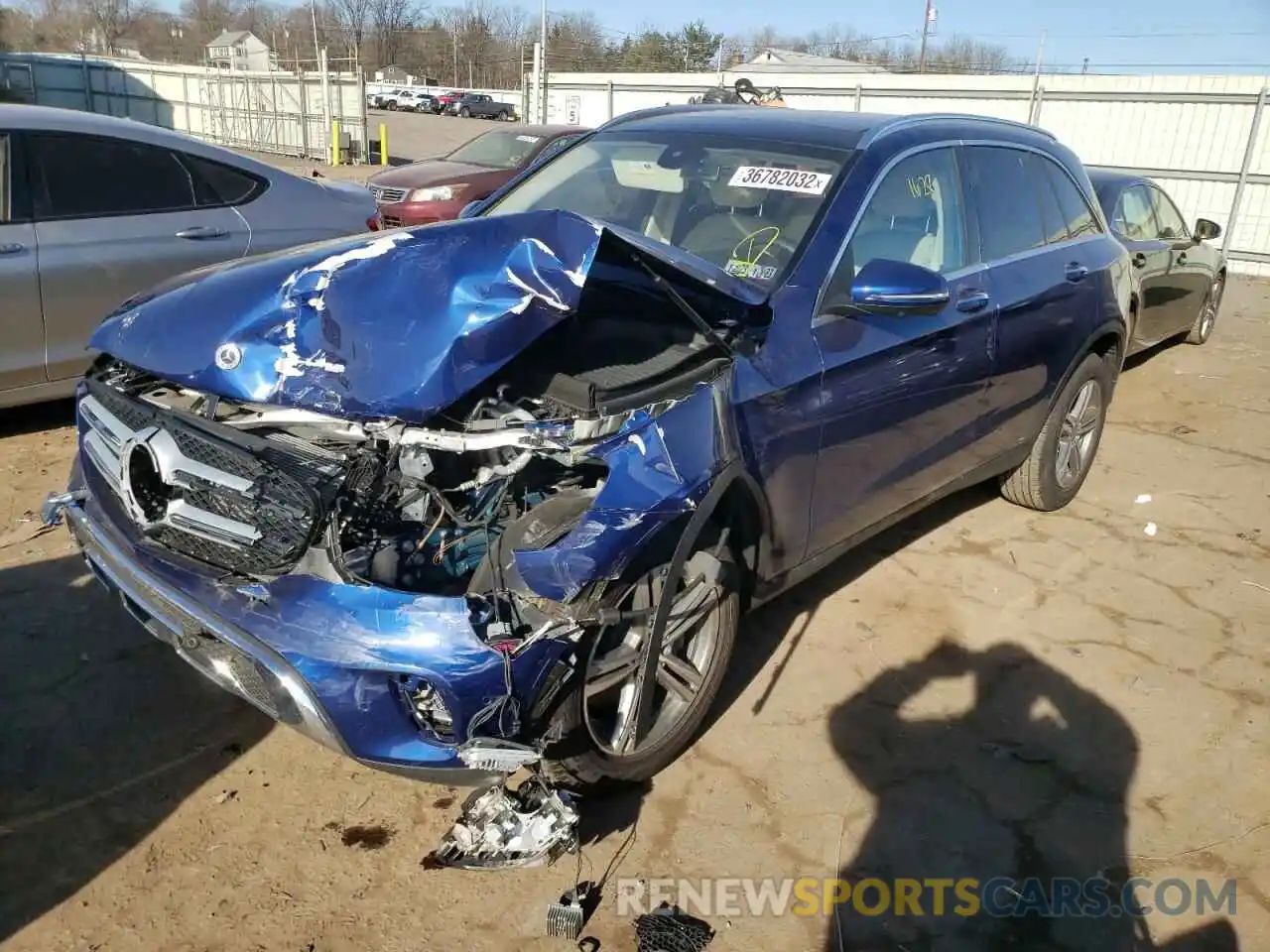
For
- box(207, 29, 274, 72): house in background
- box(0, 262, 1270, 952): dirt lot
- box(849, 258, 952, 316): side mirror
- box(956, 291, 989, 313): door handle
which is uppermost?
box(207, 29, 274, 72): house in background

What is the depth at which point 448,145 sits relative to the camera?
3048 cm

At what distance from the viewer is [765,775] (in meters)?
3.13

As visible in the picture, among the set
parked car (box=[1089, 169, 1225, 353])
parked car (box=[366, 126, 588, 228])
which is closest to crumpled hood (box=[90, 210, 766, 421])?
parked car (box=[1089, 169, 1225, 353])

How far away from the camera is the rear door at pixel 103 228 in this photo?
4.89 m

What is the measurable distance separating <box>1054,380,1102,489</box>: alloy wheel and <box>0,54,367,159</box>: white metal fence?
2064 centimetres

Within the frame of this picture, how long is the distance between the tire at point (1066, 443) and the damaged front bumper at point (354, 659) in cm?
352

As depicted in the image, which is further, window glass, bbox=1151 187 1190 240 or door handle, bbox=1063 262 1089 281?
window glass, bbox=1151 187 1190 240

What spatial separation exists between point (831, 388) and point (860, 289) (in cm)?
34

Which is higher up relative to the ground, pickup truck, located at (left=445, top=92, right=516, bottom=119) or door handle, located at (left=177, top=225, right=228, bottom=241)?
pickup truck, located at (left=445, top=92, right=516, bottom=119)

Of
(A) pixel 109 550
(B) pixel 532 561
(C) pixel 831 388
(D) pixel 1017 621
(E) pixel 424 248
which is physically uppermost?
(E) pixel 424 248

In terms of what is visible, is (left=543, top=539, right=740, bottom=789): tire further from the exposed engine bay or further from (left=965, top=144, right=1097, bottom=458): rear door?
(left=965, top=144, right=1097, bottom=458): rear door

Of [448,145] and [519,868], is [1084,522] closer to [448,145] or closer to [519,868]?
[519,868]

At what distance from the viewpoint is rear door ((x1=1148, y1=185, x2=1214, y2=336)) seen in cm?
838

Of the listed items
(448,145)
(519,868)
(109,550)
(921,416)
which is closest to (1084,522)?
(921,416)
